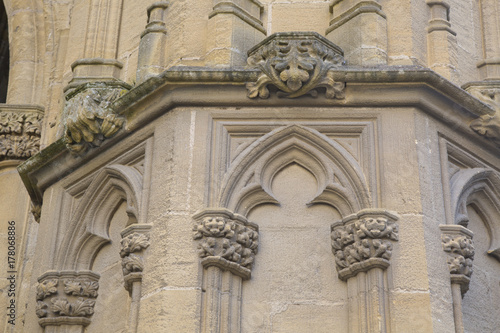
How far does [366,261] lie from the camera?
23.3 feet

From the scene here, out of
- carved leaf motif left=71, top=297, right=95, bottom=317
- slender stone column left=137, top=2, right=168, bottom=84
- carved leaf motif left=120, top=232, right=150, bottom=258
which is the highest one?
slender stone column left=137, top=2, right=168, bottom=84

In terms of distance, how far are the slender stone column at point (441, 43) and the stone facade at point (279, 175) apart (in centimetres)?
1

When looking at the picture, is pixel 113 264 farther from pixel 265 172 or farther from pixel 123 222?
pixel 265 172

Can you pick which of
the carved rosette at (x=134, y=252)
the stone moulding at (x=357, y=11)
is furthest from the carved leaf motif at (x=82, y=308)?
the stone moulding at (x=357, y=11)

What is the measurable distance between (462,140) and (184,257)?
2337mm

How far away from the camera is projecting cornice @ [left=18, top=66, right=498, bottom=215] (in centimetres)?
770

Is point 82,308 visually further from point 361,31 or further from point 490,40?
point 490,40

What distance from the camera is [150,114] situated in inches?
314

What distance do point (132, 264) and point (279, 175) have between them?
1262 mm

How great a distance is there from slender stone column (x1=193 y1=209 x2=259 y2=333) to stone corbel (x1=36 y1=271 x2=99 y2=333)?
1214 millimetres

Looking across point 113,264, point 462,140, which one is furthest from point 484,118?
point 113,264

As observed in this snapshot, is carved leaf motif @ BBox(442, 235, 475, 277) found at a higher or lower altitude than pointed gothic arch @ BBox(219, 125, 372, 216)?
lower

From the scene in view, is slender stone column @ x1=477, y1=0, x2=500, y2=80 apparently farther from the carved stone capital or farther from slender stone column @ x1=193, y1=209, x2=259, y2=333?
slender stone column @ x1=193, y1=209, x2=259, y2=333

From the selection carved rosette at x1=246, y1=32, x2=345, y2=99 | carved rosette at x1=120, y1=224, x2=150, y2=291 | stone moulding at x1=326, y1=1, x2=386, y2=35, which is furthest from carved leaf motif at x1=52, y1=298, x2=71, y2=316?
stone moulding at x1=326, y1=1, x2=386, y2=35
